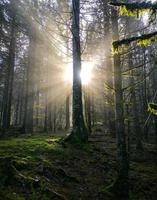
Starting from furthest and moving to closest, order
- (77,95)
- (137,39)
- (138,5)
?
(77,95) < (137,39) < (138,5)

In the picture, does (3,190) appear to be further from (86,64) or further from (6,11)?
(6,11)

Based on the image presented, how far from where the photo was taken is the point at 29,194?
19.2 feet

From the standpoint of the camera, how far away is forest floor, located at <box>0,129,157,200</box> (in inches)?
241

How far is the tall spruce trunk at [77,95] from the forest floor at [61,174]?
1.89ft

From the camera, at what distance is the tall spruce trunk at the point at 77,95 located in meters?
10.5

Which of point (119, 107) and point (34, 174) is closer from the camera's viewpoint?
point (34, 174)

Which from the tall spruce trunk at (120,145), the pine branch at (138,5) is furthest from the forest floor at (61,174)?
the pine branch at (138,5)

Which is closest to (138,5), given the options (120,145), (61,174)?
(120,145)

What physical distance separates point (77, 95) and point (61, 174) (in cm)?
429

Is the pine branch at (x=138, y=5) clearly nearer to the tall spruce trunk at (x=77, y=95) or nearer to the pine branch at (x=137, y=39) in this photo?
the pine branch at (x=137, y=39)

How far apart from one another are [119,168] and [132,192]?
111 centimetres

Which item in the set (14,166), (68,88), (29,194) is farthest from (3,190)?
(68,88)

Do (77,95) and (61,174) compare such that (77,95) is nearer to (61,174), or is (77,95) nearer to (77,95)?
(77,95)

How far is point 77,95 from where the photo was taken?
36.0ft
